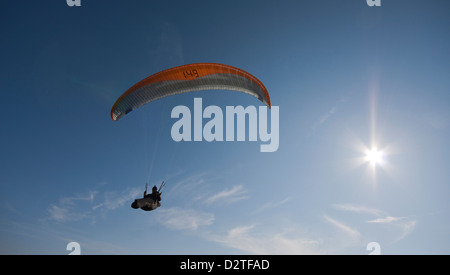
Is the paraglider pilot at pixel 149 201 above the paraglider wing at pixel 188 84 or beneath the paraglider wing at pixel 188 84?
beneath

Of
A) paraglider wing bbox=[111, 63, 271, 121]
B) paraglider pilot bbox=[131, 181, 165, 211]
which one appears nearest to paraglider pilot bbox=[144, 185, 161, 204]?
paraglider pilot bbox=[131, 181, 165, 211]

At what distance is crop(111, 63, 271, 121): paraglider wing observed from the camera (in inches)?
619

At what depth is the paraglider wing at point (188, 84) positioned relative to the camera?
15711 millimetres

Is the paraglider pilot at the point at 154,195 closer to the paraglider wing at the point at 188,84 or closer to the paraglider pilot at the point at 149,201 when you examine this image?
the paraglider pilot at the point at 149,201

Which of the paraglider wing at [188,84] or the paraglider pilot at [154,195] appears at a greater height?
the paraglider wing at [188,84]

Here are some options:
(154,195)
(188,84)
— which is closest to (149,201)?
(154,195)

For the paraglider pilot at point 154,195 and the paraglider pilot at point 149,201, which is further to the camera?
the paraglider pilot at point 154,195

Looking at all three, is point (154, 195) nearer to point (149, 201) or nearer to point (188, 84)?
point (149, 201)

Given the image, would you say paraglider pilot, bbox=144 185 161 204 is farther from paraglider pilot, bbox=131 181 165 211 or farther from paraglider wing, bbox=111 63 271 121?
paraglider wing, bbox=111 63 271 121

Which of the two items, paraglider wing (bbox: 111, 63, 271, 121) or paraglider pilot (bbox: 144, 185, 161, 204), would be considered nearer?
paraglider wing (bbox: 111, 63, 271, 121)

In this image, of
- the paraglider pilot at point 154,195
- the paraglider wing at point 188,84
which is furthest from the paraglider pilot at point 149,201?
the paraglider wing at point 188,84

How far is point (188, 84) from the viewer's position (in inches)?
667

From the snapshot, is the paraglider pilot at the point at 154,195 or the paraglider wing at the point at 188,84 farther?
the paraglider pilot at the point at 154,195
